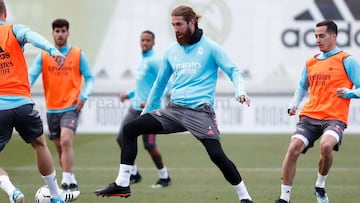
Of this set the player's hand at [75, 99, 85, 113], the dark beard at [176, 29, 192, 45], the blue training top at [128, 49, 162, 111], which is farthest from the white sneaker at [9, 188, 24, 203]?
the blue training top at [128, 49, 162, 111]

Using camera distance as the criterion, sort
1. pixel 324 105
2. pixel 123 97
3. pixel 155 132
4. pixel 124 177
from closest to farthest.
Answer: pixel 124 177 < pixel 155 132 < pixel 324 105 < pixel 123 97

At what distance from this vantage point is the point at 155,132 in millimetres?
9500

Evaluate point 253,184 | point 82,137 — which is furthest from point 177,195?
point 82,137

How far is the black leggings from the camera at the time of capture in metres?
9.34

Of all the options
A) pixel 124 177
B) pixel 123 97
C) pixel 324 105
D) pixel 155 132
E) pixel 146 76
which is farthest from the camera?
pixel 123 97

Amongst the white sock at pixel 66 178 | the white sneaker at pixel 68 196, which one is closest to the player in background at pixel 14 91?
the white sneaker at pixel 68 196

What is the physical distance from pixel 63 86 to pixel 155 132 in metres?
3.02

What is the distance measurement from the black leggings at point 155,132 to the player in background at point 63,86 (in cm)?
268

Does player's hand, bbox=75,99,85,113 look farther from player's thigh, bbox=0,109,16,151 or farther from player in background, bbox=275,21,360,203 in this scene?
player in background, bbox=275,21,360,203

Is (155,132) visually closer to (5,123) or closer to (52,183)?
(52,183)

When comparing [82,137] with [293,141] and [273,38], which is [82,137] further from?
[293,141]

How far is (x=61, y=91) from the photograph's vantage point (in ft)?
39.8

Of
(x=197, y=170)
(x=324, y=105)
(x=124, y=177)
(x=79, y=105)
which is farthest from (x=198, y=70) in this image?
(x=197, y=170)

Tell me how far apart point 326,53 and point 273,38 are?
1157cm
